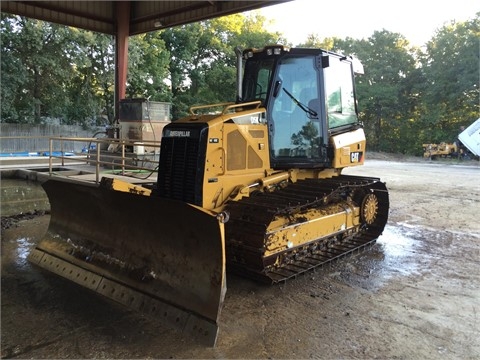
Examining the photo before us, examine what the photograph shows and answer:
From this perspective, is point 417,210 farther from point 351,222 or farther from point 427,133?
point 427,133

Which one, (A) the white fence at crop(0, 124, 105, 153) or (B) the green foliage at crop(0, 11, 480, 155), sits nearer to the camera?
(B) the green foliage at crop(0, 11, 480, 155)

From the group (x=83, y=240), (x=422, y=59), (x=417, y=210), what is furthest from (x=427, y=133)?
(x=83, y=240)

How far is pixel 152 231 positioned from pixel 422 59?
33411 mm

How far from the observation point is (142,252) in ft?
13.4

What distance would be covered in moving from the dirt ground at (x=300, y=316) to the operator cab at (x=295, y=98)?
1499mm

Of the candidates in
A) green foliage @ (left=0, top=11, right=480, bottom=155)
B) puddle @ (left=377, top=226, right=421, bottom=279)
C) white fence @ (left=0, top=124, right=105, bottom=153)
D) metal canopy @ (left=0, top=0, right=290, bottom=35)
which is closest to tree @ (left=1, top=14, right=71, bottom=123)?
green foliage @ (left=0, top=11, right=480, bottom=155)

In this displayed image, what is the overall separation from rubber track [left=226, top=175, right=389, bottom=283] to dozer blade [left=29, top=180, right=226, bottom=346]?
73 centimetres

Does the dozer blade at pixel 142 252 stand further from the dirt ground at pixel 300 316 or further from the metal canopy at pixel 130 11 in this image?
the metal canopy at pixel 130 11

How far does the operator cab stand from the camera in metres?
5.12

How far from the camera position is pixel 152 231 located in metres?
3.99

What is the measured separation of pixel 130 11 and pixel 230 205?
1197 cm

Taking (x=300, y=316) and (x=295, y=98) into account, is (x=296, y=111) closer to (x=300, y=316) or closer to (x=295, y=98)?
(x=295, y=98)

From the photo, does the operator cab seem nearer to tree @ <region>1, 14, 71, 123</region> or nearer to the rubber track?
the rubber track

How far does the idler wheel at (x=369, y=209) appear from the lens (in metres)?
6.16
